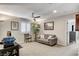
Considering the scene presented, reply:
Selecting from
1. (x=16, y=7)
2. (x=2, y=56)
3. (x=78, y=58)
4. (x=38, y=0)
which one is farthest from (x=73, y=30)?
(x=2, y=56)

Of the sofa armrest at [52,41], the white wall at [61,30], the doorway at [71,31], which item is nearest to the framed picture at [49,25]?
the white wall at [61,30]

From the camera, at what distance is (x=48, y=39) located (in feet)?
7.79

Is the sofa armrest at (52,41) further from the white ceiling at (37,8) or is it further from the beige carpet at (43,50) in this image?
the white ceiling at (37,8)

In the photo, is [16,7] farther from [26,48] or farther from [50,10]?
[26,48]

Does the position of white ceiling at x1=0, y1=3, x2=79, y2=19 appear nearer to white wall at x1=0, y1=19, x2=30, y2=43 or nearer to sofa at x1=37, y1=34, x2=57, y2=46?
white wall at x1=0, y1=19, x2=30, y2=43

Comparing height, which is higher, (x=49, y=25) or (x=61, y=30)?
(x=49, y=25)

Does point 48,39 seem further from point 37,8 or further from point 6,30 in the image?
point 6,30

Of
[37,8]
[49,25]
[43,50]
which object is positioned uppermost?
[37,8]

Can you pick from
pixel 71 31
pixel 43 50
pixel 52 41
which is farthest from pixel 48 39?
pixel 71 31

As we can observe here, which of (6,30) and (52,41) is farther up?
(6,30)

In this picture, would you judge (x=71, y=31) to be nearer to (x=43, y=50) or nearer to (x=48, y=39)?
(x=48, y=39)

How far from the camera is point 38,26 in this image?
94.7 inches

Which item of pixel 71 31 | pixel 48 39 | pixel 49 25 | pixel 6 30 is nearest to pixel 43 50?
pixel 48 39

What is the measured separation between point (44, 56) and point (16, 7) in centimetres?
122
